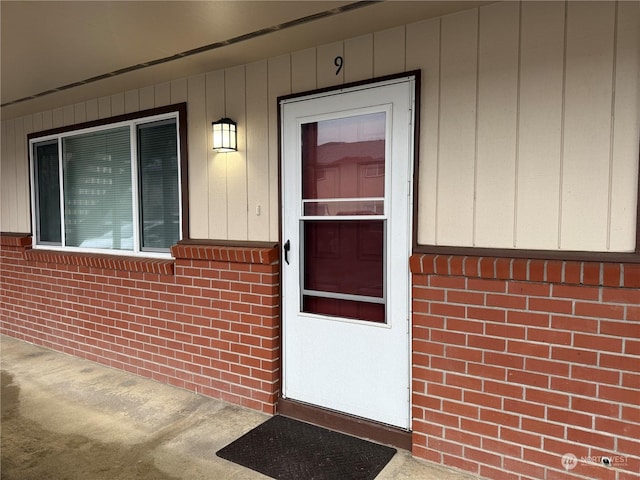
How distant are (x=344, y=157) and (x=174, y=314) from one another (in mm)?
1927

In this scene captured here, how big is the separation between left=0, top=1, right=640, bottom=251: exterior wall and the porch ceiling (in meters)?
0.17

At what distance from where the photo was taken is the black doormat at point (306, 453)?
7.73 feet

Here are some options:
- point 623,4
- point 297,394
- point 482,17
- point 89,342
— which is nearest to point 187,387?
point 297,394

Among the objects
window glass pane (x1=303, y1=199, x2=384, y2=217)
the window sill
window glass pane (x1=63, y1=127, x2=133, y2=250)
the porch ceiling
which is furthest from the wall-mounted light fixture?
window glass pane (x1=63, y1=127, x2=133, y2=250)

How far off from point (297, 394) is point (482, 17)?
2.55 metres

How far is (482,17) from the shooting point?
2.21m

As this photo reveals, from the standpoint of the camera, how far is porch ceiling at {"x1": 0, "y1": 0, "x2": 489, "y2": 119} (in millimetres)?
2209

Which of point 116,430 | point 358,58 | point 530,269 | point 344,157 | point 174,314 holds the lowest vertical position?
point 116,430

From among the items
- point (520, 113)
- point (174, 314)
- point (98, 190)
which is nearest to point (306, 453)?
point (174, 314)

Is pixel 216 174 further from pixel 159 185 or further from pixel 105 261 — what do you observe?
pixel 105 261

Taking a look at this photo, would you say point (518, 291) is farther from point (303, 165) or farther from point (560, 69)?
point (303, 165)

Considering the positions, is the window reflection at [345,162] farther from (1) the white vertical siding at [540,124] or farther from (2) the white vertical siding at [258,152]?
(1) the white vertical siding at [540,124]

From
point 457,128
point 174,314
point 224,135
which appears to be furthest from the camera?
point 174,314

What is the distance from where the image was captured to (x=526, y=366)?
215 cm
